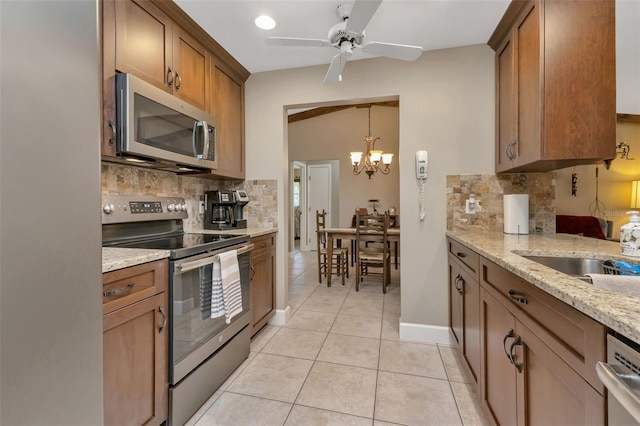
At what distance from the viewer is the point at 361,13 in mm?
1438

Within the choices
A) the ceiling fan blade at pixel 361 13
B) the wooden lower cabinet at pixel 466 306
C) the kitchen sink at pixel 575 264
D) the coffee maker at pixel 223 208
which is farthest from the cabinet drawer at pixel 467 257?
the coffee maker at pixel 223 208

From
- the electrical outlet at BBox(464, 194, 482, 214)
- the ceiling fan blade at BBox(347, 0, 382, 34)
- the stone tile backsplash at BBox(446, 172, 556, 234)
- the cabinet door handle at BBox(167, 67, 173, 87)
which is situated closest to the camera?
the ceiling fan blade at BBox(347, 0, 382, 34)

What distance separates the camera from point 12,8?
424 mm

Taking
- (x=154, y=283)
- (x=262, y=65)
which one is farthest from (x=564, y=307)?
(x=262, y=65)

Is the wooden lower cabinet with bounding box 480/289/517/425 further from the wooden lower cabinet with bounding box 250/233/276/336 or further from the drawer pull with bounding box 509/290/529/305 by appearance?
the wooden lower cabinet with bounding box 250/233/276/336

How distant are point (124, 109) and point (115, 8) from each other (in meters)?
0.54

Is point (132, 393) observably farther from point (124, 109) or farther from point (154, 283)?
point (124, 109)

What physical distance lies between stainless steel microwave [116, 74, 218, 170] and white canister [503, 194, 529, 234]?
7.48ft

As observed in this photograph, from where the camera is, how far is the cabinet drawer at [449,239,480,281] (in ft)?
5.08

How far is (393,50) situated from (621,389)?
190 centimetres

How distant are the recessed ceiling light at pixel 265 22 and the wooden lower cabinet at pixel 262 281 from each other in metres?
1.60

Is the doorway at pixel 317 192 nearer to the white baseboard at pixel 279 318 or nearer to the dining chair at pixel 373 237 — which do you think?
the dining chair at pixel 373 237

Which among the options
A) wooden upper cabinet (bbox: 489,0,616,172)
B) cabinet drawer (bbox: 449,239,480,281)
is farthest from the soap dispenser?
cabinet drawer (bbox: 449,239,480,281)

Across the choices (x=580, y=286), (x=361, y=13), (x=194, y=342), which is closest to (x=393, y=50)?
(x=361, y=13)
